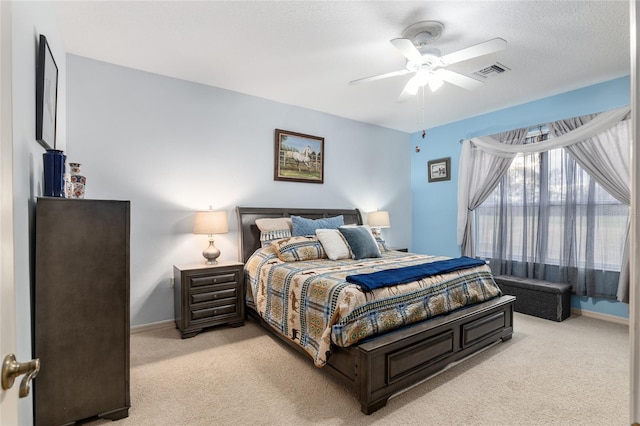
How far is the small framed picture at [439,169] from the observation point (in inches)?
209

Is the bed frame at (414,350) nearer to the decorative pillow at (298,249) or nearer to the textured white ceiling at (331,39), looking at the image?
the decorative pillow at (298,249)

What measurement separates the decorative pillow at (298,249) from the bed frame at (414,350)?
0.77 m

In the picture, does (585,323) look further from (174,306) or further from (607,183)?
(174,306)

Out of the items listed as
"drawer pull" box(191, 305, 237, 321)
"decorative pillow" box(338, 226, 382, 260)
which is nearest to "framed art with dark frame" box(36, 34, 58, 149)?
"drawer pull" box(191, 305, 237, 321)

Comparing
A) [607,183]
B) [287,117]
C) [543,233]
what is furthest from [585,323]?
[287,117]

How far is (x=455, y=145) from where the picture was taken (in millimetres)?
5203

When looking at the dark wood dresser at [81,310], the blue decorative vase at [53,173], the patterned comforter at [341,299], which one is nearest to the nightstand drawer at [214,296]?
the patterned comforter at [341,299]

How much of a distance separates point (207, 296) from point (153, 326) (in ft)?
2.38

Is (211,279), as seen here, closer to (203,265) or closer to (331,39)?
(203,265)

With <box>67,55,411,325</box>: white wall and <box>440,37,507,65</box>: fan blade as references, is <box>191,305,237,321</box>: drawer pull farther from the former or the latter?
<box>440,37,507,65</box>: fan blade

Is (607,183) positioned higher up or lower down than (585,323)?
higher up

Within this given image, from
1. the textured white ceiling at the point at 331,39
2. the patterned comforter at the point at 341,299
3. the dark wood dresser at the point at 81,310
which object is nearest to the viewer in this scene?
the dark wood dresser at the point at 81,310

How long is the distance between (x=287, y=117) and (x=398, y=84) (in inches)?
60.1

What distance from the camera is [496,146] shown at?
4508mm
